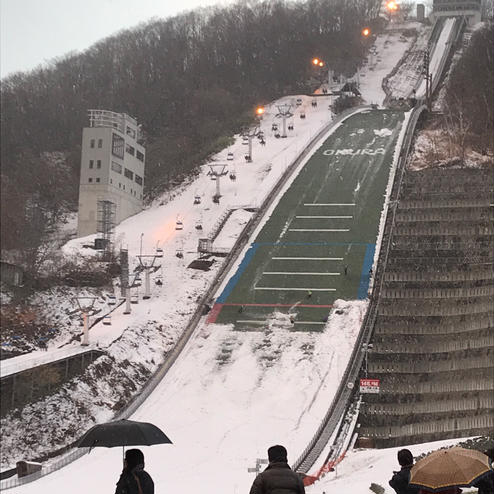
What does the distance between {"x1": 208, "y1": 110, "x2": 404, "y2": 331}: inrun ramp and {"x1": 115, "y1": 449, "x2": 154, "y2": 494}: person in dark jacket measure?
89.6 ft

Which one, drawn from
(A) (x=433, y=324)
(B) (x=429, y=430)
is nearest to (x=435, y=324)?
(A) (x=433, y=324)

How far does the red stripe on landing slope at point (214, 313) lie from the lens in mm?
39547

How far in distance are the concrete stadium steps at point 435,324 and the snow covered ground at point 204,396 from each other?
5.48 feet

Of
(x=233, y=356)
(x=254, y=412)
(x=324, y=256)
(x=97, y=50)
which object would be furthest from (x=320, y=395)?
(x=97, y=50)

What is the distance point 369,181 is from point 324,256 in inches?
→ 480

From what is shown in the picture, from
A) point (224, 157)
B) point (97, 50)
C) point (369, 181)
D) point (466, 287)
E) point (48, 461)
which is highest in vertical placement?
point (97, 50)

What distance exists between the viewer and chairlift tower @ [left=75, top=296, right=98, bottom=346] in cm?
3503

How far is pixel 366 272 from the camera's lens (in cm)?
4209

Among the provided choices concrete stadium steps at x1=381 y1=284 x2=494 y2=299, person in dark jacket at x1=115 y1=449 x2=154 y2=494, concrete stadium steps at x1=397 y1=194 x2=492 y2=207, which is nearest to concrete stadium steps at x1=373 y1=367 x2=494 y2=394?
concrete stadium steps at x1=381 y1=284 x2=494 y2=299

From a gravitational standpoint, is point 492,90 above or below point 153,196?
above

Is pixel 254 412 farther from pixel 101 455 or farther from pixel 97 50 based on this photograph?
pixel 97 50

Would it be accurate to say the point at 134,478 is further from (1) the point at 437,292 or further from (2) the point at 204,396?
(1) the point at 437,292

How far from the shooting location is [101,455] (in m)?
27.4

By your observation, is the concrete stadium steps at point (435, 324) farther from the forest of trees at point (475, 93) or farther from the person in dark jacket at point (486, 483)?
the person in dark jacket at point (486, 483)
